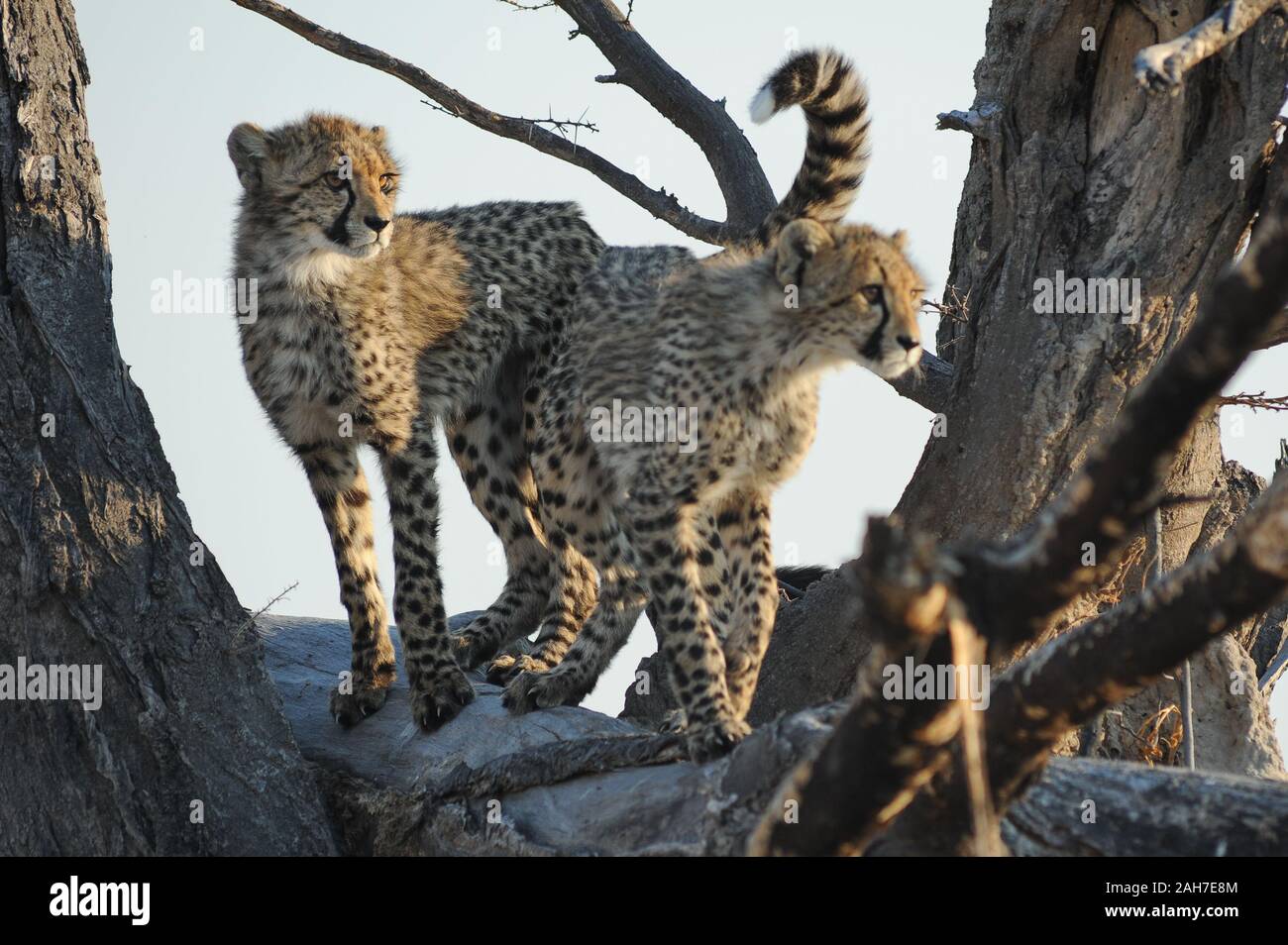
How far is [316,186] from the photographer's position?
17.9ft

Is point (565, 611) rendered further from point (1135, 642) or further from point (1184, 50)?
point (1135, 642)

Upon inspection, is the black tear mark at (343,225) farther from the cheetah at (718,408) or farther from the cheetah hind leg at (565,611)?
the cheetah hind leg at (565,611)

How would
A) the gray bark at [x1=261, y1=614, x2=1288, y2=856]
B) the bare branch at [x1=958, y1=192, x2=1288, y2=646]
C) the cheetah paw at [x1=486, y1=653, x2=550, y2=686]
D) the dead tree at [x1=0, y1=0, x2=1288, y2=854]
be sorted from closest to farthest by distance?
the bare branch at [x1=958, y1=192, x2=1288, y2=646] < the dead tree at [x1=0, y1=0, x2=1288, y2=854] < the gray bark at [x1=261, y1=614, x2=1288, y2=856] < the cheetah paw at [x1=486, y1=653, x2=550, y2=686]

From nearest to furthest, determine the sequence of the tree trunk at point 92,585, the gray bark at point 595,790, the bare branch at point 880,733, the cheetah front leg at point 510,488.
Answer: the bare branch at point 880,733, the gray bark at point 595,790, the tree trunk at point 92,585, the cheetah front leg at point 510,488

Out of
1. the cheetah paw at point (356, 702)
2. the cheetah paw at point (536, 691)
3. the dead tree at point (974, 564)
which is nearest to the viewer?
the dead tree at point (974, 564)

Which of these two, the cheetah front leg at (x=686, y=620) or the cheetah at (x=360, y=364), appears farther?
the cheetah at (x=360, y=364)

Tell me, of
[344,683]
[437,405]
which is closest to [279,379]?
[437,405]

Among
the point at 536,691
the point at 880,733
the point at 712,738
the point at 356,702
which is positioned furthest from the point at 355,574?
the point at 880,733

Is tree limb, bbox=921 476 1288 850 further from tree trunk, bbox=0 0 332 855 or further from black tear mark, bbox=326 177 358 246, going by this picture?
black tear mark, bbox=326 177 358 246

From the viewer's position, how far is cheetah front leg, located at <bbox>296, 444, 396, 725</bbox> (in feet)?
17.7

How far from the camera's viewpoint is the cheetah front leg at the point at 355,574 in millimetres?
5402

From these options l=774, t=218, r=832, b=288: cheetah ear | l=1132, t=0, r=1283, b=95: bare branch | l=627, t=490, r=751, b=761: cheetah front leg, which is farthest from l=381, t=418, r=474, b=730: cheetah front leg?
l=1132, t=0, r=1283, b=95: bare branch

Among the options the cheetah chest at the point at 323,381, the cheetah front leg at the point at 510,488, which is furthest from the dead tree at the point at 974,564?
the cheetah chest at the point at 323,381

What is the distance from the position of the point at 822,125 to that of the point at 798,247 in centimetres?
75
